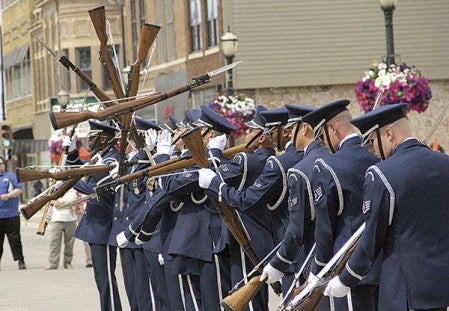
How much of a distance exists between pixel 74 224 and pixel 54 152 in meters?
1.78

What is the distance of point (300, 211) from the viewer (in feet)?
28.7

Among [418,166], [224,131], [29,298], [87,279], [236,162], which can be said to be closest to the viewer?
[418,166]

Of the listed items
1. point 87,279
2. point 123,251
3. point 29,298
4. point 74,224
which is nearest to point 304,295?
point 123,251

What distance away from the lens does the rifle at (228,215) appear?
1022 centimetres

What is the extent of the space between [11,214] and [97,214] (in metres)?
9.83

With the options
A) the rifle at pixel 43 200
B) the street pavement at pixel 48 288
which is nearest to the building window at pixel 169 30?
the street pavement at pixel 48 288

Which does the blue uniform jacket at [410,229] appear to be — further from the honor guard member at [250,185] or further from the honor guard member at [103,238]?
the honor guard member at [103,238]

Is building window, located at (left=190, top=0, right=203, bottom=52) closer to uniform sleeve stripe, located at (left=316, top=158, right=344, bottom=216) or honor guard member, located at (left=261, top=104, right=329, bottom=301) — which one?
honor guard member, located at (left=261, top=104, right=329, bottom=301)

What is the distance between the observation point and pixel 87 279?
66.2 ft

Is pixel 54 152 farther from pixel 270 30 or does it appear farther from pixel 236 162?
pixel 236 162

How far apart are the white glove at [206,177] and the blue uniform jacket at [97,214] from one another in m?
3.38

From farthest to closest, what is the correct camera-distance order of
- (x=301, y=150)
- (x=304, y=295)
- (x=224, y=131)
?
(x=224, y=131) → (x=301, y=150) → (x=304, y=295)

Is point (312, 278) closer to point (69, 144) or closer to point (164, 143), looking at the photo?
point (164, 143)

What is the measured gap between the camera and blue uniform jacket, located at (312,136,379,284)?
824 centimetres
